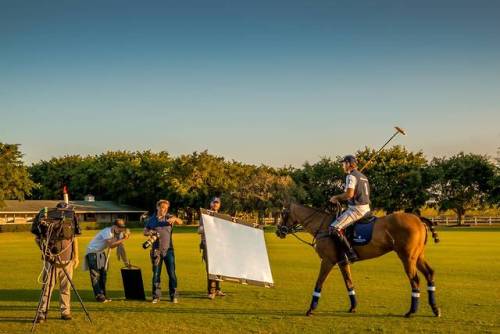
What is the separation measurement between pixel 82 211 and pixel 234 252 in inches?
3426

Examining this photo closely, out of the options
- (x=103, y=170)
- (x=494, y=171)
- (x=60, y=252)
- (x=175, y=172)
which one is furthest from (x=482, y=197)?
(x=60, y=252)

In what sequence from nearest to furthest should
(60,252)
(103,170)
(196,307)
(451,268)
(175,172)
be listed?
(60,252)
(196,307)
(451,268)
(175,172)
(103,170)

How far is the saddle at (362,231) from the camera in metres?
12.5

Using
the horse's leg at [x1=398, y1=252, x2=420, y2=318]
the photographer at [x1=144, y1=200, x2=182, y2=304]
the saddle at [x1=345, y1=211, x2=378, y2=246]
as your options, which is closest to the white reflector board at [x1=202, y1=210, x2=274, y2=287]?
the photographer at [x1=144, y1=200, x2=182, y2=304]

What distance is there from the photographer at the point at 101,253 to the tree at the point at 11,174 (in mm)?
69197

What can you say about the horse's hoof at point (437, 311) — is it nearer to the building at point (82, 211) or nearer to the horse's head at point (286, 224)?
the horse's head at point (286, 224)

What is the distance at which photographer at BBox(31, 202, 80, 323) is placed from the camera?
37.6ft

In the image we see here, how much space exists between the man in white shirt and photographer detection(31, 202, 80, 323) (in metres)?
5.58

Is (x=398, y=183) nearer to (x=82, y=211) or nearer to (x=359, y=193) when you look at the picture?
(x=82, y=211)

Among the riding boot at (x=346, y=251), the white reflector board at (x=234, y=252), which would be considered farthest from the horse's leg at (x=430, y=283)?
the white reflector board at (x=234, y=252)

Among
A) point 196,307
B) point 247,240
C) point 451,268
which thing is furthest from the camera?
point 451,268

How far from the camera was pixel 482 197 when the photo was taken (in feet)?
302

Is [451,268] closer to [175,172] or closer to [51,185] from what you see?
[175,172]

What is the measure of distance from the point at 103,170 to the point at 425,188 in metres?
65.1
